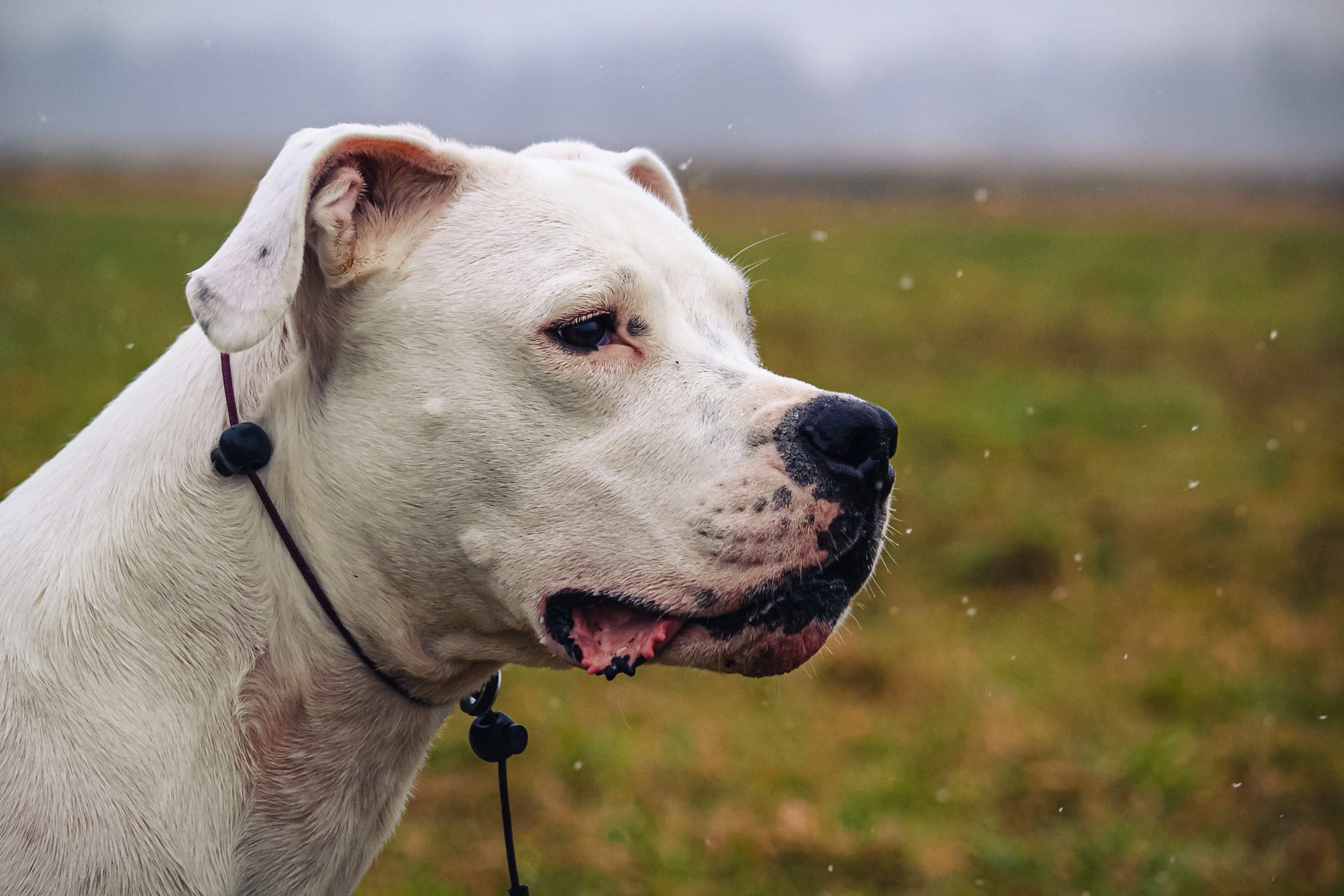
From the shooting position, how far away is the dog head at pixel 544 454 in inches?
78.7

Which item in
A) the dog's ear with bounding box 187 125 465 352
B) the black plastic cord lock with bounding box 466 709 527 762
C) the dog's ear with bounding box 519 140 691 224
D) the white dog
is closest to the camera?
the dog's ear with bounding box 187 125 465 352

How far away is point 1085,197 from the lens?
48406 mm

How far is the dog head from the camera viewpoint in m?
2.00

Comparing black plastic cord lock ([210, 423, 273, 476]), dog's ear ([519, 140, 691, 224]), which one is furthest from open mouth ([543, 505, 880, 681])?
dog's ear ([519, 140, 691, 224])

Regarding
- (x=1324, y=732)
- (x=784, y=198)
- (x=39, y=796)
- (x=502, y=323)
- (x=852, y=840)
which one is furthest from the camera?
(x=784, y=198)

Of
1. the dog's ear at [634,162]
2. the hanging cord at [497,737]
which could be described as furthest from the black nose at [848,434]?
the hanging cord at [497,737]

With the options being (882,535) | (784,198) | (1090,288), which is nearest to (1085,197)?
(784,198)

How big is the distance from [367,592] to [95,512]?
546mm

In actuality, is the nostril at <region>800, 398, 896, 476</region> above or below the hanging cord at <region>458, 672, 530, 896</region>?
above

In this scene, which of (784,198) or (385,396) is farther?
(784,198)

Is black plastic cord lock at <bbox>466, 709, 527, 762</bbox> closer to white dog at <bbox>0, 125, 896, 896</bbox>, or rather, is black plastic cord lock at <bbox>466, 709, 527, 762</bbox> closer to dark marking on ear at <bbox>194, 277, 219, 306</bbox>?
white dog at <bbox>0, 125, 896, 896</bbox>

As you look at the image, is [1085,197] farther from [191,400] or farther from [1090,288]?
[191,400]

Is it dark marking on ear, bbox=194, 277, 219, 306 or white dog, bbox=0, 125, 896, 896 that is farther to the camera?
white dog, bbox=0, 125, 896, 896

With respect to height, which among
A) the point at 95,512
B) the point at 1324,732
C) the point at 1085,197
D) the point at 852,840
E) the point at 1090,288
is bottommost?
the point at 1085,197
